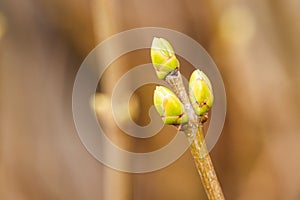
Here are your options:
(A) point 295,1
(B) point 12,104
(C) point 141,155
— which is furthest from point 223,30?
(B) point 12,104

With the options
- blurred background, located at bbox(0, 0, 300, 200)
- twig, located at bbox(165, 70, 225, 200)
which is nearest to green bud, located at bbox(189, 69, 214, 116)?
twig, located at bbox(165, 70, 225, 200)

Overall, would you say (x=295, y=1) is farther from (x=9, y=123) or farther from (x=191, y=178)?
(x=9, y=123)

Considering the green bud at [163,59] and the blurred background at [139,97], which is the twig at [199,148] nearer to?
the green bud at [163,59]

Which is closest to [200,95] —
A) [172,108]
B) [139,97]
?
[172,108]

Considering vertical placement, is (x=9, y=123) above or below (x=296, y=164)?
above

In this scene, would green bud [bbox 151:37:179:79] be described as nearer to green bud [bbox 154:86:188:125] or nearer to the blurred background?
green bud [bbox 154:86:188:125]

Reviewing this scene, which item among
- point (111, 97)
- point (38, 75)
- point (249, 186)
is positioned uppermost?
point (38, 75)
